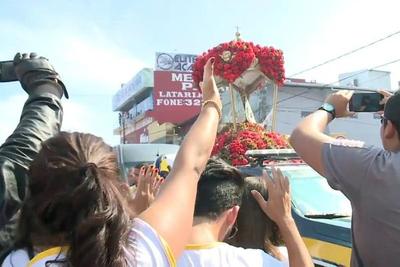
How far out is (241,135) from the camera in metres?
6.83

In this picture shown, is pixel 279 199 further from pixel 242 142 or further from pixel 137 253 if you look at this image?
pixel 242 142

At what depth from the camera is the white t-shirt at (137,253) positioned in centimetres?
119

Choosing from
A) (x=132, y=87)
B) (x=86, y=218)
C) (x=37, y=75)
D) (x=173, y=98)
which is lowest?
(x=86, y=218)

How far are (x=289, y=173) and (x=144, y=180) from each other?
2.91 meters

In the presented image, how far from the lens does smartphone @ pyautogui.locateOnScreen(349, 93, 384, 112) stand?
2.32 m

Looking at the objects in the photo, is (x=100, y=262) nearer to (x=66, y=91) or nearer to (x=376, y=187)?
(x=66, y=91)

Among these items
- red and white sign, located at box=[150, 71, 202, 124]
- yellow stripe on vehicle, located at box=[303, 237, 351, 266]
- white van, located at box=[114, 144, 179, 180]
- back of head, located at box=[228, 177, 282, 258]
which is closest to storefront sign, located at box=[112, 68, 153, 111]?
red and white sign, located at box=[150, 71, 202, 124]

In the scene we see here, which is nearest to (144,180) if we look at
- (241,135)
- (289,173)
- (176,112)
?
(289,173)

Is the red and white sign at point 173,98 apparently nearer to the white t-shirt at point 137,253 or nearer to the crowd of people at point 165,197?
the crowd of people at point 165,197

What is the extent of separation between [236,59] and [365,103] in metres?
5.20

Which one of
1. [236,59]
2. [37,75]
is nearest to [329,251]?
[37,75]

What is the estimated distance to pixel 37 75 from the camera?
167 centimetres

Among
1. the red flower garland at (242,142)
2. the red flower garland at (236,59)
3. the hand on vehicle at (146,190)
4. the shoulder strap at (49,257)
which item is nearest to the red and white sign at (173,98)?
the red flower garland at (236,59)

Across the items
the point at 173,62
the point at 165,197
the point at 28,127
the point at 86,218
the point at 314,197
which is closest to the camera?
the point at 86,218
